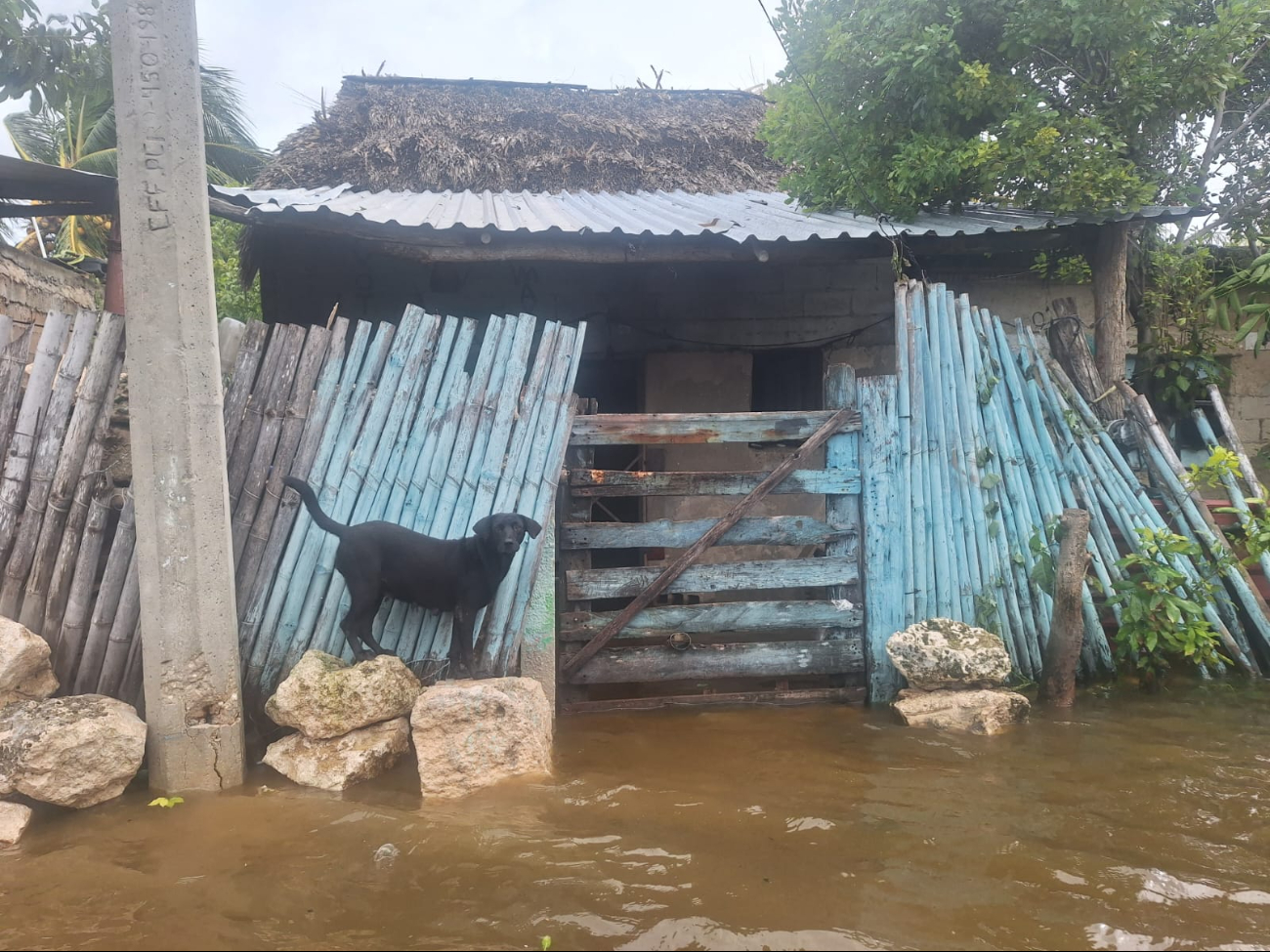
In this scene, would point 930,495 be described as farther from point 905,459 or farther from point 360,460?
point 360,460

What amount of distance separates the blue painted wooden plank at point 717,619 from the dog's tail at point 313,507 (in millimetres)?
1306

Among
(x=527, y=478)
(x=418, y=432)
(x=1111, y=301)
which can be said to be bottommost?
(x=527, y=478)

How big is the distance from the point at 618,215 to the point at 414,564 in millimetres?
3572

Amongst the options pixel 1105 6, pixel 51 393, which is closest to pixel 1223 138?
pixel 1105 6

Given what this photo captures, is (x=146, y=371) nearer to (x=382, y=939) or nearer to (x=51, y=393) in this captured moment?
(x=51, y=393)

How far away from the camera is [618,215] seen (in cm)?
625

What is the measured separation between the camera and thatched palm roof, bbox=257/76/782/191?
7527 millimetres

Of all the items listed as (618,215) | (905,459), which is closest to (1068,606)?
(905,459)

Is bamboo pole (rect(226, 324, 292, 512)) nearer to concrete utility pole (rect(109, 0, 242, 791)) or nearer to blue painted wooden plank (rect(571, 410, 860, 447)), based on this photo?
concrete utility pole (rect(109, 0, 242, 791))

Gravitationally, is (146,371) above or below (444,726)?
above

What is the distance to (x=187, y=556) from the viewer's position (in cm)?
332

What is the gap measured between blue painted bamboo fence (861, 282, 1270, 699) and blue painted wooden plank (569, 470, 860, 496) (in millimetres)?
182

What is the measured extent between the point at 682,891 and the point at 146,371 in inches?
112

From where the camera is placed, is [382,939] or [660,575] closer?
[382,939]
